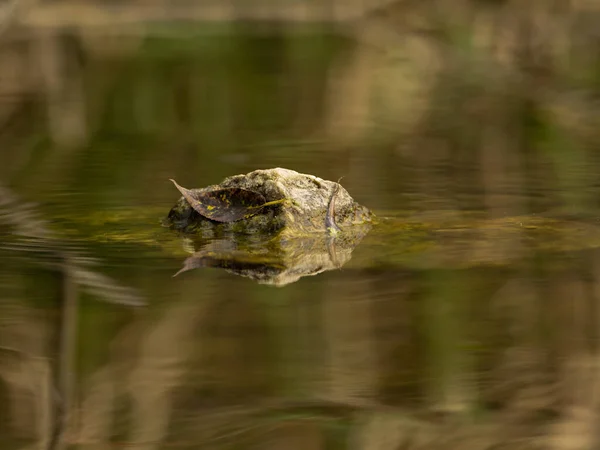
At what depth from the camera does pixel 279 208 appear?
371cm

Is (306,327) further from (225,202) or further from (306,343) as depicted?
(225,202)

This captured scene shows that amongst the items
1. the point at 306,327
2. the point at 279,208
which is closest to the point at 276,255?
the point at 279,208

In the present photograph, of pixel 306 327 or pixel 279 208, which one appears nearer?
pixel 306 327

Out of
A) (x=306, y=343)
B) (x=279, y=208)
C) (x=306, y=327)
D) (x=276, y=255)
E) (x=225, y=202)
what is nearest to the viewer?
(x=306, y=343)

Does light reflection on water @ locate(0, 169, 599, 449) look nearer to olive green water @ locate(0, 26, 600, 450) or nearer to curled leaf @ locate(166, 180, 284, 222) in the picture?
olive green water @ locate(0, 26, 600, 450)

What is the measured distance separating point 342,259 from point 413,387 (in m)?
1.04

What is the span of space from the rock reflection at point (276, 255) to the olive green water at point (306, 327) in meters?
0.02

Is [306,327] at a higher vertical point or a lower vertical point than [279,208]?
lower

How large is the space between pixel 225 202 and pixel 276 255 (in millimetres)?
400

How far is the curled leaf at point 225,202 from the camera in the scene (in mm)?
3766

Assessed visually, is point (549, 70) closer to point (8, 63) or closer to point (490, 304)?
point (8, 63)

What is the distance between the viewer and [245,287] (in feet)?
10.4

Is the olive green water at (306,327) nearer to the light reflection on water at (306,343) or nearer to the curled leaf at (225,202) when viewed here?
the light reflection on water at (306,343)

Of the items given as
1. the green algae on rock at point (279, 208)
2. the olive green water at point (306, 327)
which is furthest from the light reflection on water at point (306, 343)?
the green algae on rock at point (279, 208)
